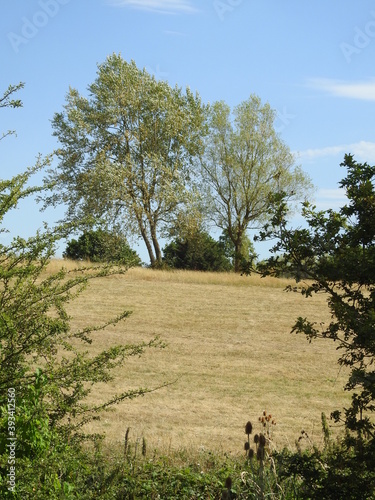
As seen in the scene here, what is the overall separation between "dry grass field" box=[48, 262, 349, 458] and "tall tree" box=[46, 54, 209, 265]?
694 centimetres

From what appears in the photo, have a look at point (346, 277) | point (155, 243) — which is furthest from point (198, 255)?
point (346, 277)

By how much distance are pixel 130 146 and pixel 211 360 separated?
16.8 meters

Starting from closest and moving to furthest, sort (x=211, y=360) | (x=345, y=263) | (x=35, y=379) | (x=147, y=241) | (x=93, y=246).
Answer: (x=345, y=263), (x=35, y=379), (x=211, y=360), (x=93, y=246), (x=147, y=241)

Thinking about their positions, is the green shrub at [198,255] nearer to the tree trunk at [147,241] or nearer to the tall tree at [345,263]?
the tree trunk at [147,241]

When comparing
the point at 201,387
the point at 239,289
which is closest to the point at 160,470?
the point at 201,387

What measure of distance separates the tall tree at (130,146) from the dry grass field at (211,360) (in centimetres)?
694

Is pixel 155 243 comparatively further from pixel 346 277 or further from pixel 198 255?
pixel 346 277

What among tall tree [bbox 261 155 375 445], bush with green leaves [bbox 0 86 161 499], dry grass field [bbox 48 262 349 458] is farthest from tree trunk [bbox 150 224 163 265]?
tall tree [bbox 261 155 375 445]

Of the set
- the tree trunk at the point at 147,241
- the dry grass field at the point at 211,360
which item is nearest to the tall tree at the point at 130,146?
the tree trunk at the point at 147,241

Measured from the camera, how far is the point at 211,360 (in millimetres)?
12266

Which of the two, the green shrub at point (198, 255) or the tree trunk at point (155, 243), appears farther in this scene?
the tree trunk at point (155, 243)

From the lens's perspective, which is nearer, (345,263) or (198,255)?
(345,263)

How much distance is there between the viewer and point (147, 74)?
93.5 feet

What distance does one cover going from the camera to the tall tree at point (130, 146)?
26312mm
